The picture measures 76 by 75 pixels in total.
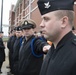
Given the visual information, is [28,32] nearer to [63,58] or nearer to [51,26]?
[51,26]

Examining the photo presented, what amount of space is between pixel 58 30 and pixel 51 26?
0.24ft

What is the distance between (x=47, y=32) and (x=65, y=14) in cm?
23

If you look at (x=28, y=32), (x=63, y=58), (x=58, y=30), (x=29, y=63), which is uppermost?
(x=58, y=30)

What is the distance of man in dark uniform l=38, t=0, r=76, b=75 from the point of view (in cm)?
222

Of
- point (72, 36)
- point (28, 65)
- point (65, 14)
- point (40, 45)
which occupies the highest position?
point (65, 14)

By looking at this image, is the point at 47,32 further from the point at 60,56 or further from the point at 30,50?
the point at 30,50

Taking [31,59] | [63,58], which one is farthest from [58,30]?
[31,59]

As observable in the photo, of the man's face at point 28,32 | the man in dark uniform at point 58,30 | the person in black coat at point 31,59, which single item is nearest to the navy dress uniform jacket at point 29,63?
the person in black coat at point 31,59

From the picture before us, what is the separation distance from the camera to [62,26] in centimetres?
230

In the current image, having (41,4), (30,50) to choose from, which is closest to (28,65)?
(30,50)

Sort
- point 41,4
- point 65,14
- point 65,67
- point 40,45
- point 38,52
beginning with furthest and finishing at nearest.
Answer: point 38,52, point 40,45, point 41,4, point 65,14, point 65,67

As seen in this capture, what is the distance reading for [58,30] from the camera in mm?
2314

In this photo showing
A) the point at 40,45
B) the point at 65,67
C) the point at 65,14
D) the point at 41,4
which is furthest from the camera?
the point at 40,45

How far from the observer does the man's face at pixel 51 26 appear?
232 cm
